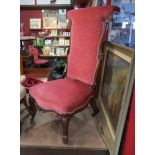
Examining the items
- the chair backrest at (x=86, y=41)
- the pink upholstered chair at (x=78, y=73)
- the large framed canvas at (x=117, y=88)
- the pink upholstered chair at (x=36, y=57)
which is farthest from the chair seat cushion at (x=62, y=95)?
the pink upholstered chair at (x=36, y=57)

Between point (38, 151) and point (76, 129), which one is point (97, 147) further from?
point (38, 151)

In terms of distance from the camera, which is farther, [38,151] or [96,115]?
[96,115]

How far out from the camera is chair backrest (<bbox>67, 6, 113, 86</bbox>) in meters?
1.67

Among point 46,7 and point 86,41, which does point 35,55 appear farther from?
point 86,41

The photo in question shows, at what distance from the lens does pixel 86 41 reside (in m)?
1.82

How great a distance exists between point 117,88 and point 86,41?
62 centimetres

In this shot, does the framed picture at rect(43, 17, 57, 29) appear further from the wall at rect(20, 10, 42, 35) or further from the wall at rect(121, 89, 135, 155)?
the wall at rect(121, 89, 135, 155)

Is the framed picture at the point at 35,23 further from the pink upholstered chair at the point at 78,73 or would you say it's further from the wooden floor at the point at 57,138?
the wooden floor at the point at 57,138
